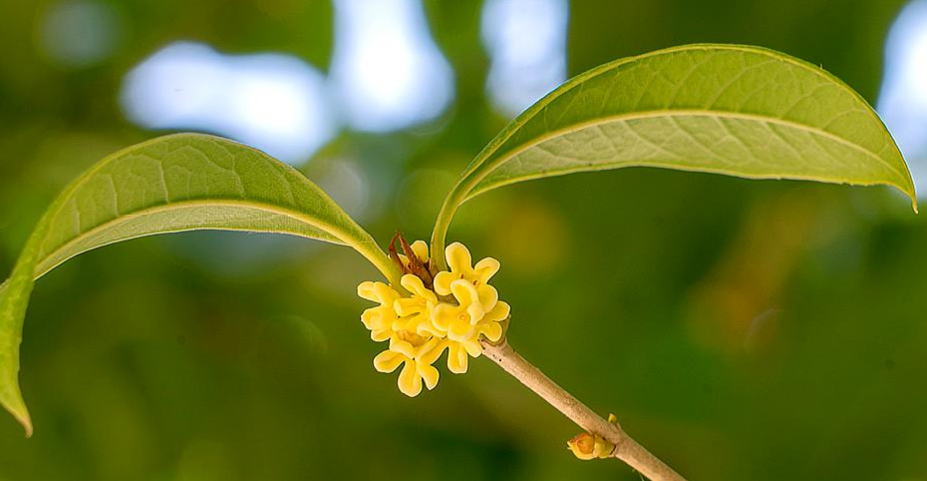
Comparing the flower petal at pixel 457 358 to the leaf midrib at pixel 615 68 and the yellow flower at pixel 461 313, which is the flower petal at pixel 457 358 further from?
the leaf midrib at pixel 615 68

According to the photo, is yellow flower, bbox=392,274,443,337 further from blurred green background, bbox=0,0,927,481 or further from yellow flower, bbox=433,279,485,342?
blurred green background, bbox=0,0,927,481

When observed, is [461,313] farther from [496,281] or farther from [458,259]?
[496,281]

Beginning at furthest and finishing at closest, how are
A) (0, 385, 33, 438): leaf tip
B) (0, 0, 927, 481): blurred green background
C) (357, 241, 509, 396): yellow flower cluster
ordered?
1. (0, 0, 927, 481): blurred green background
2. (357, 241, 509, 396): yellow flower cluster
3. (0, 385, 33, 438): leaf tip

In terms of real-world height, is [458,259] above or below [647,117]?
below

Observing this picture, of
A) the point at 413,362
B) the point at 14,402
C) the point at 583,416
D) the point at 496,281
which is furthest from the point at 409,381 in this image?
the point at 496,281

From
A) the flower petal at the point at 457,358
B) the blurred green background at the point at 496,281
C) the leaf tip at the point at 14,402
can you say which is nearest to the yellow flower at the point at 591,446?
the flower petal at the point at 457,358

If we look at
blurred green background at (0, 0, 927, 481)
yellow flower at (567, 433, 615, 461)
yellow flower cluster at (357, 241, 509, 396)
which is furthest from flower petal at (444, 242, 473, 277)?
blurred green background at (0, 0, 927, 481)
